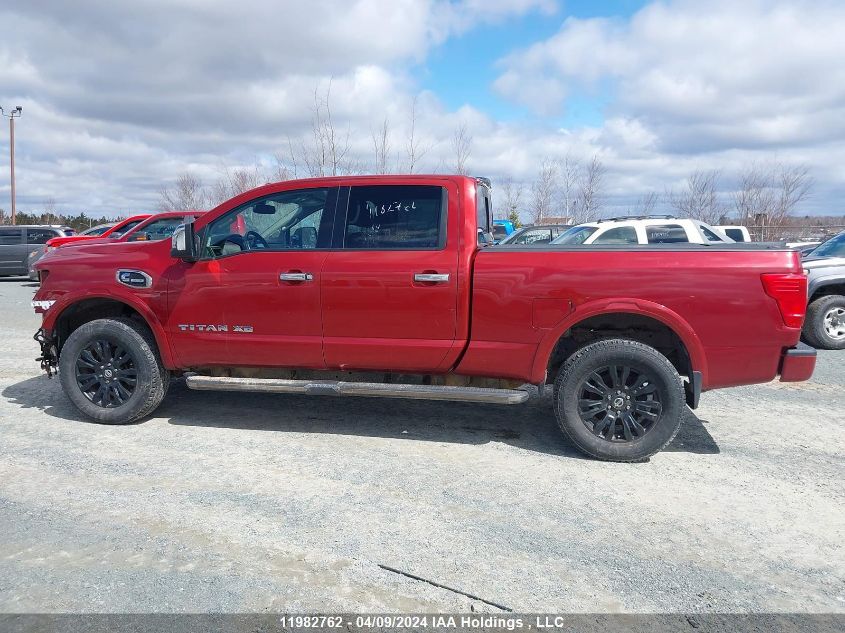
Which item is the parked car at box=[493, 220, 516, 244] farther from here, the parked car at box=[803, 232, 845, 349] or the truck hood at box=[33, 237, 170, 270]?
the parked car at box=[803, 232, 845, 349]

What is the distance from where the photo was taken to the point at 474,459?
443cm

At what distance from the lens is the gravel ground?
284 cm

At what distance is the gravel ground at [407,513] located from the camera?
9.31 ft

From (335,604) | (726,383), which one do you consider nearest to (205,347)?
(335,604)

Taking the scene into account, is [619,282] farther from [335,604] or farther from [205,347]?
[205,347]

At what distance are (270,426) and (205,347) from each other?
0.82 meters

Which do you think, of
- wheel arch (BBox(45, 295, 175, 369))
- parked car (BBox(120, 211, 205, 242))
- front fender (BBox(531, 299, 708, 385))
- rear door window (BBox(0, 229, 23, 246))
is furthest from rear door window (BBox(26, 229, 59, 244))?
front fender (BBox(531, 299, 708, 385))

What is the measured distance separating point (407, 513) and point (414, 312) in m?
1.50

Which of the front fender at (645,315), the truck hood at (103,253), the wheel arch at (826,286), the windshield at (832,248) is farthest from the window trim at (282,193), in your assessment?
the windshield at (832,248)

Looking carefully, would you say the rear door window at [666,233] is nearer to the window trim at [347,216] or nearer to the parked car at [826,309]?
the parked car at [826,309]

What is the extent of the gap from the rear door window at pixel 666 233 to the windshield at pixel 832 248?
1.83 meters

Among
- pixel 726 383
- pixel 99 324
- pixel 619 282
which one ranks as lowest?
pixel 726 383

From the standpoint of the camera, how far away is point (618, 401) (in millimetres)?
4391

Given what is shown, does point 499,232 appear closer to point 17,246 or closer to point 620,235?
point 620,235
